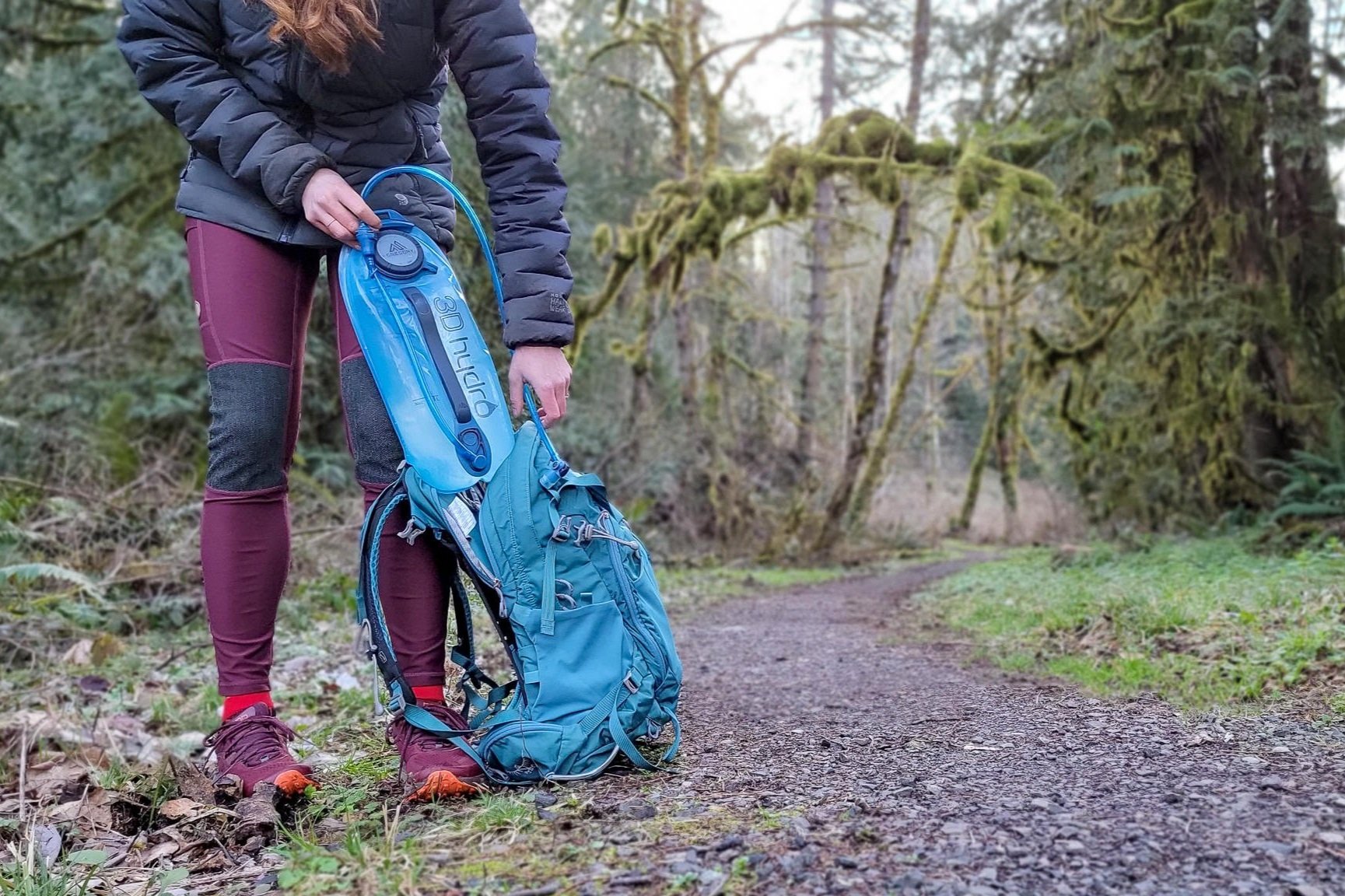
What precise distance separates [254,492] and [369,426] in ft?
0.94

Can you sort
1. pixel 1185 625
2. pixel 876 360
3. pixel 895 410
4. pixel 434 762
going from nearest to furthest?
1. pixel 434 762
2. pixel 1185 625
3. pixel 876 360
4. pixel 895 410

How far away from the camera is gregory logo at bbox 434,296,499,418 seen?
6.86 ft

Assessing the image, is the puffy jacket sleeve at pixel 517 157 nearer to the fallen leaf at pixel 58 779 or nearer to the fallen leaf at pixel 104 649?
the fallen leaf at pixel 58 779

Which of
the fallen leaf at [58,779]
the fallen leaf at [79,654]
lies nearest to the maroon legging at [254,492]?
the fallen leaf at [58,779]

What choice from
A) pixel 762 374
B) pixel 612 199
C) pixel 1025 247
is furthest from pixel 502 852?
pixel 612 199

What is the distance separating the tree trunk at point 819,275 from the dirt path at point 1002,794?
1346cm

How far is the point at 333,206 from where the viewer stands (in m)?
2.01

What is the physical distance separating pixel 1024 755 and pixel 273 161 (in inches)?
77.5

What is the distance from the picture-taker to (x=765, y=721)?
254 centimetres

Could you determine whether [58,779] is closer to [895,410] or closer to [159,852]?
[159,852]

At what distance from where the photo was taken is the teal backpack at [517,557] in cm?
198

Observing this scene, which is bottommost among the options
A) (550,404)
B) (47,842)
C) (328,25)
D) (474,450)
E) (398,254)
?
(47,842)

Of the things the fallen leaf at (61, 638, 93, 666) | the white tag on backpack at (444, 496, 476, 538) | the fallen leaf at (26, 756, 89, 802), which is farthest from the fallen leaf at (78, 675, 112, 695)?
the white tag on backpack at (444, 496, 476, 538)

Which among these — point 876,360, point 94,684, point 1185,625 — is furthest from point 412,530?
point 876,360
